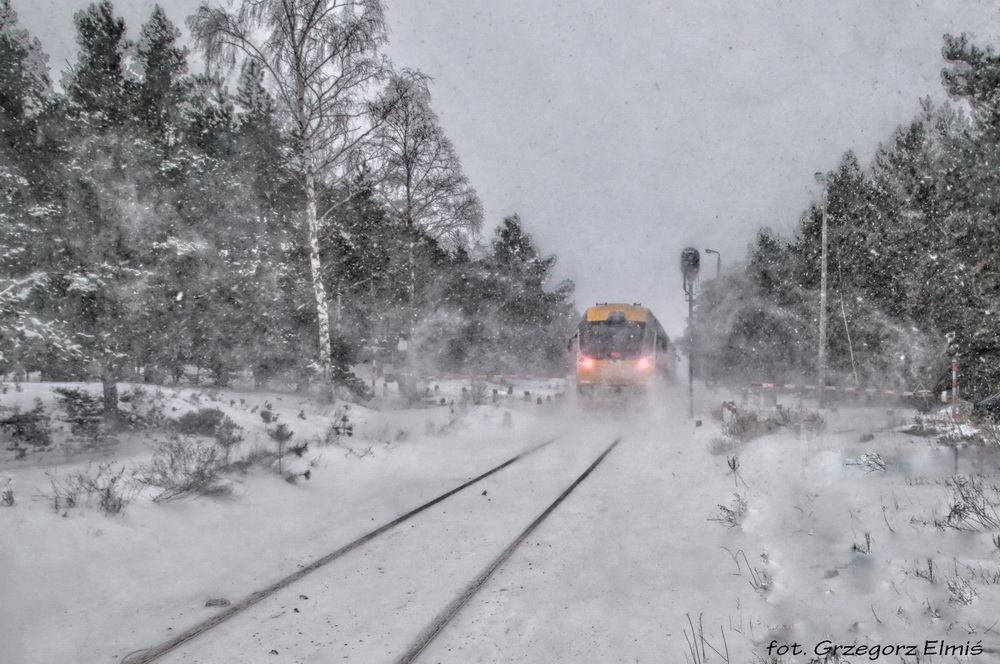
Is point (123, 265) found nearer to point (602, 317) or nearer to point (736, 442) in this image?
point (736, 442)

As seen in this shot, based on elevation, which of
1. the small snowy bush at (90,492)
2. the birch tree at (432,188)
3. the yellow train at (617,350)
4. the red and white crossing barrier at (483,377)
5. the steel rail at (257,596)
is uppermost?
the birch tree at (432,188)

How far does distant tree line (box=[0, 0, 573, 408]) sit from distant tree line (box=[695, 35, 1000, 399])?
13.0 m

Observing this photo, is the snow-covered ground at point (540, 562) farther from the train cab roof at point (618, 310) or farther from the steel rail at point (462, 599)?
the train cab roof at point (618, 310)

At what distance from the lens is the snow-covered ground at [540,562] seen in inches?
146

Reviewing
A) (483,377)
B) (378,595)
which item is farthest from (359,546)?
(483,377)

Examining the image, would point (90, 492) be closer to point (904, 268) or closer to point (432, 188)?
point (432, 188)

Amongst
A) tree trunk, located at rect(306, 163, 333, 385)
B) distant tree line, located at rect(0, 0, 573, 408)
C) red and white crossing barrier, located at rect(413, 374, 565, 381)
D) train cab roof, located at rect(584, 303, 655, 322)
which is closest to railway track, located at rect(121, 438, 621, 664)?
distant tree line, located at rect(0, 0, 573, 408)

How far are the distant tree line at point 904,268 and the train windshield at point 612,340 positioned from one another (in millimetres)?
7373

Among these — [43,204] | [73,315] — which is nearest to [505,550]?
[73,315]

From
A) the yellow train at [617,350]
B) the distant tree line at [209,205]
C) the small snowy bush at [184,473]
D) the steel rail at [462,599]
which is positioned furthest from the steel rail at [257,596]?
the yellow train at [617,350]

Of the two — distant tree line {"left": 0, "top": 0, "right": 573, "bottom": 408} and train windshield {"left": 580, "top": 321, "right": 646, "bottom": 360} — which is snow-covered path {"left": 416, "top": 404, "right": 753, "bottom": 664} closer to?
distant tree line {"left": 0, "top": 0, "right": 573, "bottom": 408}

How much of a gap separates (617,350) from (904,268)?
10.5 metres

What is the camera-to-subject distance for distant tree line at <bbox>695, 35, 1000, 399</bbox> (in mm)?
12086

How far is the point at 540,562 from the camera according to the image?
5.25 metres
